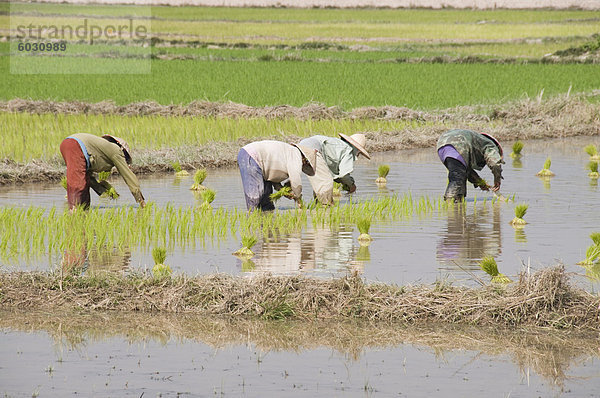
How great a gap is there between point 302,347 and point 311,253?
280 centimetres

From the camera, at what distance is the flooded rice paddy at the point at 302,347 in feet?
18.3

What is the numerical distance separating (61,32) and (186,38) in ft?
18.9

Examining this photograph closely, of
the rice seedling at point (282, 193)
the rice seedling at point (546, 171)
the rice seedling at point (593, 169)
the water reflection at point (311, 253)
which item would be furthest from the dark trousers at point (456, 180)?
the rice seedling at point (593, 169)

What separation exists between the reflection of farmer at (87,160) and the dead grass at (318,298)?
3.27 meters

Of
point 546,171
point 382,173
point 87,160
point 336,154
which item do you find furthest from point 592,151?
point 87,160

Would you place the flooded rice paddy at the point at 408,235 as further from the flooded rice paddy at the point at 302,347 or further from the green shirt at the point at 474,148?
the green shirt at the point at 474,148

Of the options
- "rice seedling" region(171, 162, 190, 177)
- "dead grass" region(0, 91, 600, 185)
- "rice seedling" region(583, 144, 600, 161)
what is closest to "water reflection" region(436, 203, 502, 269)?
"rice seedling" region(171, 162, 190, 177)

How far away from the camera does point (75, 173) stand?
10.6 metres

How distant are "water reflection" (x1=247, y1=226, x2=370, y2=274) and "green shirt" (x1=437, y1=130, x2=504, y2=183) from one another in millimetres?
2053

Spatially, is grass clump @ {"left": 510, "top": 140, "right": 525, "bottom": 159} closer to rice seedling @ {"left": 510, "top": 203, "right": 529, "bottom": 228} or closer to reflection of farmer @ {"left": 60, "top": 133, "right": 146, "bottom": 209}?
rice seedling @ {"left": 510, "top": 203, "right": 529, "bottom": 228}

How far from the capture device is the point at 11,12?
175 feet

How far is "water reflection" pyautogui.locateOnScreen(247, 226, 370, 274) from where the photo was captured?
8.48 m

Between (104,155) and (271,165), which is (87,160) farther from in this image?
(271,165)

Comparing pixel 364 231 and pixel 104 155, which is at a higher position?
pixel 104 155
